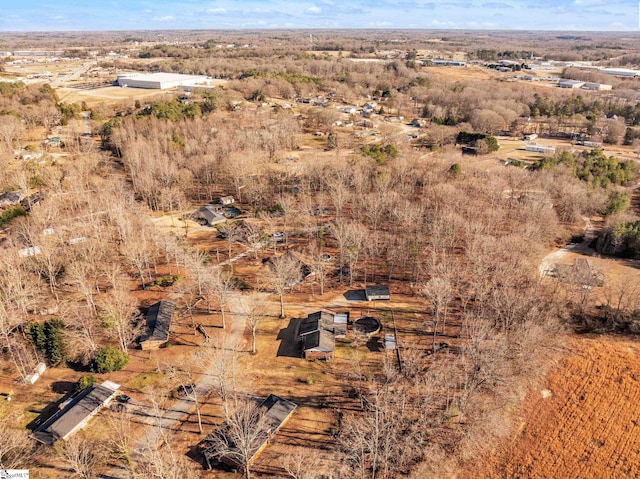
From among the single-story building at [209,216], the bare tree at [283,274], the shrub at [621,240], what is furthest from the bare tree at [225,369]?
the shrub at [621,240]

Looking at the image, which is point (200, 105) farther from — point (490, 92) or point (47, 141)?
point (490, 92)

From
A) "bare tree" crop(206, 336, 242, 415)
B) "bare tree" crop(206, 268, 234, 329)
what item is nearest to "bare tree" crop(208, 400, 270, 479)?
"bare tree" crop(206, 336, 242, 415)

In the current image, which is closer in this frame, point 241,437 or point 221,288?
point 241,437

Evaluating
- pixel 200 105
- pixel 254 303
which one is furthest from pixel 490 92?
pixel 254 303

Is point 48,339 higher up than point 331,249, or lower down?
higher up

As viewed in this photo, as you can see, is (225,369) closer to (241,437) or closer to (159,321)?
(241,437)

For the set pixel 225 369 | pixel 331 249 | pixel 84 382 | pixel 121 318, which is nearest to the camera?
pixel 225 369

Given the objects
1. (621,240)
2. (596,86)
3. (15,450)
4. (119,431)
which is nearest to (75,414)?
(15,450)
